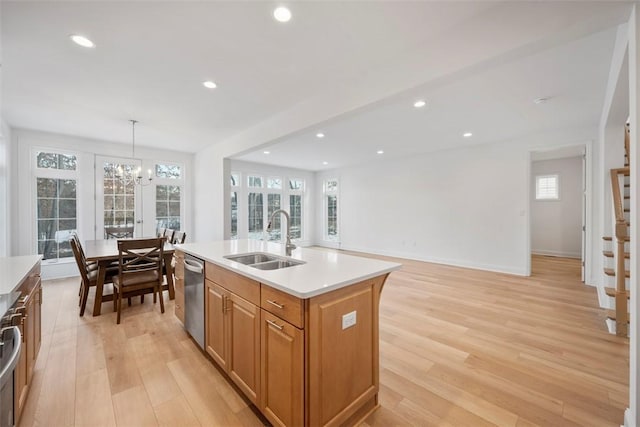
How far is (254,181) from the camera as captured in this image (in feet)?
25.3

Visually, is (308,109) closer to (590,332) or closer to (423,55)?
(423,55)

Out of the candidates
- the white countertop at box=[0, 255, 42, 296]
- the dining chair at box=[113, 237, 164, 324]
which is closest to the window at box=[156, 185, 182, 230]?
the dining chair at box=[113, 237, 164, 324]

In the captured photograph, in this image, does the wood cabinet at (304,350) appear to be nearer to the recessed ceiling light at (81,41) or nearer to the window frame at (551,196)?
the recessed ceiling light at (81,41)

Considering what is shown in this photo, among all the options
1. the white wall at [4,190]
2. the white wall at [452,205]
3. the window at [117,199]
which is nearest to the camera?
the white wall at [4,190]

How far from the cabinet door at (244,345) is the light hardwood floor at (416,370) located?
0.17 meters

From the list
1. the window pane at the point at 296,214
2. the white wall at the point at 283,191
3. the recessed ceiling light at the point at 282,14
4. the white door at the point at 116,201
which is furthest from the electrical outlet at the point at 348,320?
the window pane at the point at 296,214

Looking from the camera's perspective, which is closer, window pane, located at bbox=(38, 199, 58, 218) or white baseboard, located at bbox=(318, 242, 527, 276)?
window pane, located at bbox=(38, 199, 58, 218)

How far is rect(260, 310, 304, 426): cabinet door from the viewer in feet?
4.36

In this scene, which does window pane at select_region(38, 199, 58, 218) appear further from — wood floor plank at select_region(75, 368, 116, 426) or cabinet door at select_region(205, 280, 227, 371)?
cabinet door at select_region(205, 280, 227, 371)

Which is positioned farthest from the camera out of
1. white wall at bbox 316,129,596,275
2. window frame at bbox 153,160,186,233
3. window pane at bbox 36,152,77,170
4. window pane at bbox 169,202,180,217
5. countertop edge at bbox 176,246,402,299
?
window pane at bbox 169,202,180,217

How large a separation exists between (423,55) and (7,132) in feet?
20.2

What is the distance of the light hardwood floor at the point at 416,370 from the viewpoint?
1.67 meters

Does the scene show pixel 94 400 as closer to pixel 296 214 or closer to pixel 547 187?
pixel 296 214

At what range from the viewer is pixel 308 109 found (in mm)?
3238
